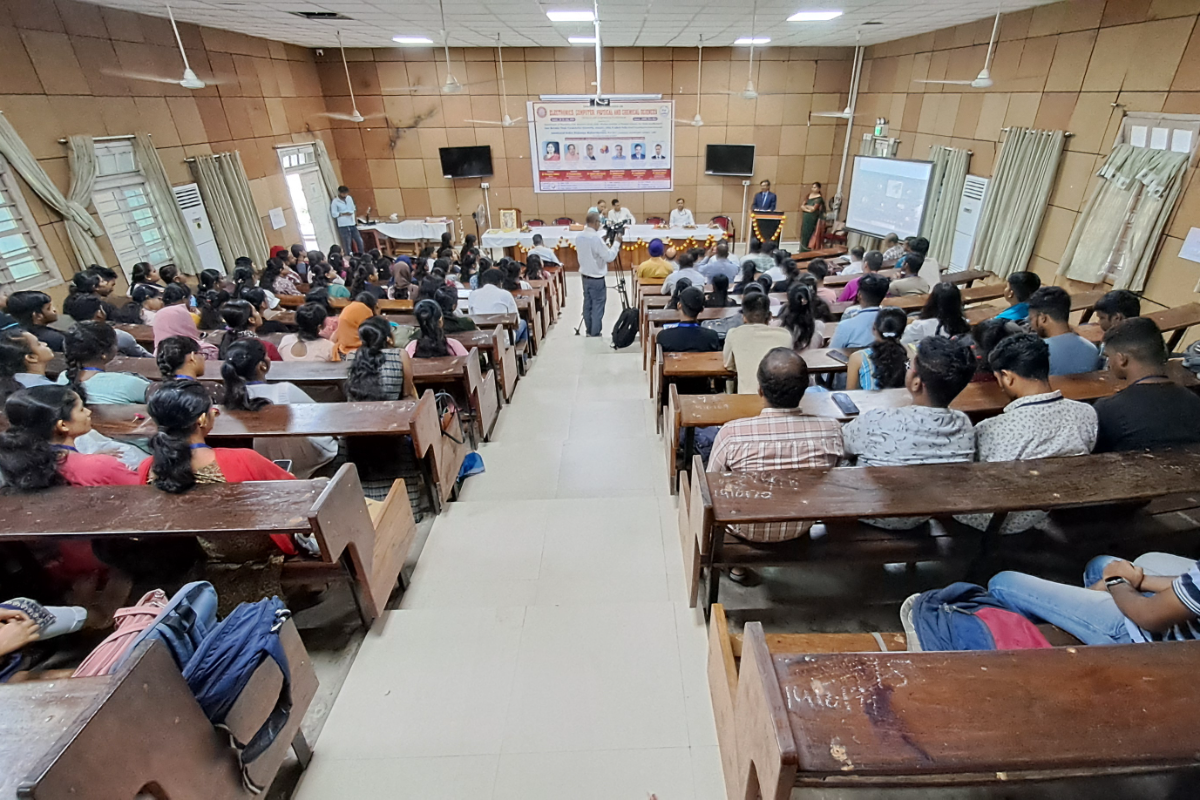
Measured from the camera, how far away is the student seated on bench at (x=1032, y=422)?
6.21 feet

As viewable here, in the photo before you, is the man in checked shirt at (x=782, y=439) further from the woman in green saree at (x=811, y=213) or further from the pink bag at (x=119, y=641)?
the woman in green saree at (x=811, y=213)

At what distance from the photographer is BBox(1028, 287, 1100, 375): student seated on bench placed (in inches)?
110

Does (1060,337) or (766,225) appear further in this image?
(766,225)

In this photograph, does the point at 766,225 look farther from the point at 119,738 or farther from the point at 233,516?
the point at 119,738

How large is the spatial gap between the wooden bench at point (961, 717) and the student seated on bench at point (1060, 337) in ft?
7.22

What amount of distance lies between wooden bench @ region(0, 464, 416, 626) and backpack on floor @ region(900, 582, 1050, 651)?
5.97 feet

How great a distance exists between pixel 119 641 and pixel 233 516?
1.52 feet

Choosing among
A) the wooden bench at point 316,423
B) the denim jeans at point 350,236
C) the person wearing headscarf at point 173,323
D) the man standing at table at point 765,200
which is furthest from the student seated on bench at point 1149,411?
the denim jeans at point 350,236

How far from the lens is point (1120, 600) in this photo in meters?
1.33

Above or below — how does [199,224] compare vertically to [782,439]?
above

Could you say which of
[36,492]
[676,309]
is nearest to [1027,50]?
[676,309]

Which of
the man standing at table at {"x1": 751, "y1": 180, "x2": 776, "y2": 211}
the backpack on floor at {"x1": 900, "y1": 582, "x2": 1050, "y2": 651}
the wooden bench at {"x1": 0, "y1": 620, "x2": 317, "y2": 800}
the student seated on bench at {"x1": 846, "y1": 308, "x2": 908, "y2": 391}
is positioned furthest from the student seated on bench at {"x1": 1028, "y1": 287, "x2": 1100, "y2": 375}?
the man standing at table at {"x1": 751, "y1": 180, "x2": 776, "y2": 211}

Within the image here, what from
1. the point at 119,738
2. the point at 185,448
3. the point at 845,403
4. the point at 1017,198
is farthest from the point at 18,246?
the point at 1017,198

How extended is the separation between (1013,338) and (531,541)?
2156 mm
